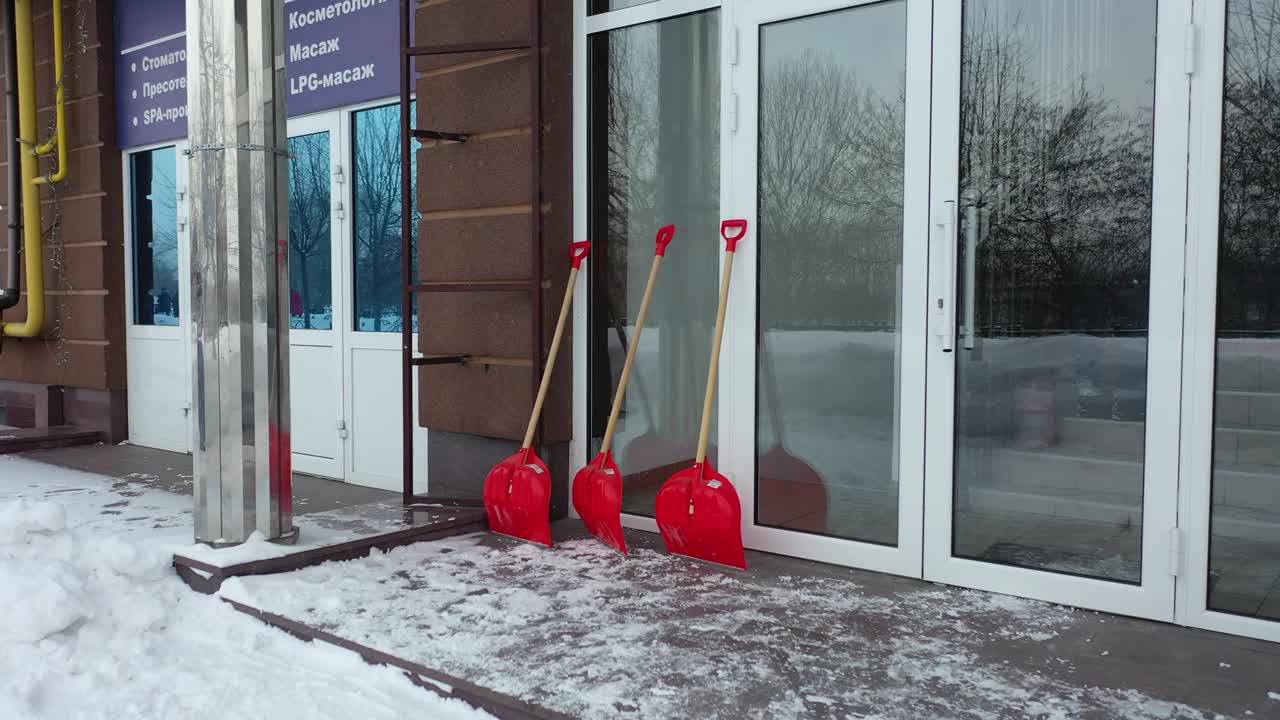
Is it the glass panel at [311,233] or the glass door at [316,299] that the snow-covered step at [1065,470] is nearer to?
the glass door at [316,299]

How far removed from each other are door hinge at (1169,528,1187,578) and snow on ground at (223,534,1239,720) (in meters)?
0.29

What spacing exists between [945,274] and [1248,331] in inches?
30.9

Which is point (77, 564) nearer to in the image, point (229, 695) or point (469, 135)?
point (229, 695)

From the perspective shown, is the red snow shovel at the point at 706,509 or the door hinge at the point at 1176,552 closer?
the door hinge at the point at 1176,552

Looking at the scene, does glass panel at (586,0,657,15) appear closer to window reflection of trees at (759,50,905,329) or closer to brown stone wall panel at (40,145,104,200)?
window reflection of trees at (759,50,905,329)

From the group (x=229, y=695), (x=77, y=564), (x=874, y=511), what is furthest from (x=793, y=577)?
(x=77, y=564)

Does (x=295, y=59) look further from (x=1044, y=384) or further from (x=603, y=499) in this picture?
(x=1044, y=384)

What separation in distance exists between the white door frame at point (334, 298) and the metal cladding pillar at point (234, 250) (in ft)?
5.04

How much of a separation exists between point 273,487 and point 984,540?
7.24 ft

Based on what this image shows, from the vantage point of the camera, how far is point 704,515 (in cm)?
320

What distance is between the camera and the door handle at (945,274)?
297 centimetres

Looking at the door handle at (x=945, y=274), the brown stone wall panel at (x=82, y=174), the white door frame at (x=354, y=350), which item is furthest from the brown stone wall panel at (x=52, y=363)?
the door handle at (x=945, y=274)

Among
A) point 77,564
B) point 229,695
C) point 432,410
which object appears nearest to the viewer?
point 229,695

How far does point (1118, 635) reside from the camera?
2590 millimetres
